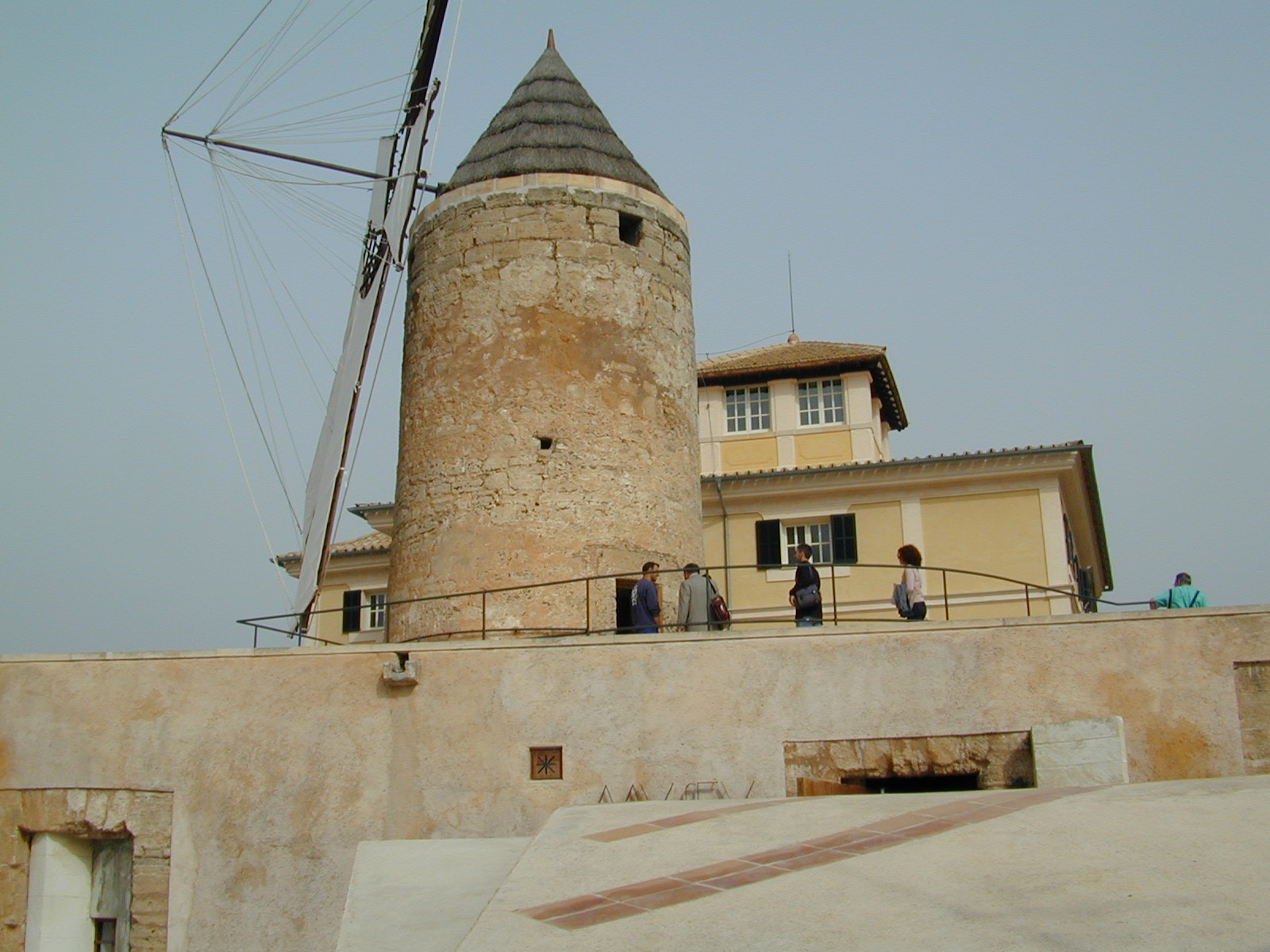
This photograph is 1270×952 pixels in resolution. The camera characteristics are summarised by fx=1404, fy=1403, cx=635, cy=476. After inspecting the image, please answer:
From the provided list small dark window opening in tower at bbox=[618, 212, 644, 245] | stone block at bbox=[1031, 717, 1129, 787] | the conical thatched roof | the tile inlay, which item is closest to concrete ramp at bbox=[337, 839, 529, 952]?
the tile inlay

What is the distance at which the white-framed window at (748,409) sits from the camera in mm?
27375

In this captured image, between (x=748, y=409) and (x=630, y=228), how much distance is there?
11.1 metres

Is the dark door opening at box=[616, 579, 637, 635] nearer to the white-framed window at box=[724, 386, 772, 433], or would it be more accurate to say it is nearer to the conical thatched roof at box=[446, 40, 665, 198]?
the conical thatched roof at box=[446, 40, 665, 198]

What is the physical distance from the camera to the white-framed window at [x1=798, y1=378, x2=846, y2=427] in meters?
27.0

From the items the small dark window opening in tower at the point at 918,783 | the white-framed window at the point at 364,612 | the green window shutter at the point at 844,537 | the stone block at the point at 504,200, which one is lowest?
the small dark window opening in tower at the point at 918,783

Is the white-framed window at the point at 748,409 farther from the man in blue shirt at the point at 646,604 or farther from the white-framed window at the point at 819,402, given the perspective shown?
the man in blue shirt at the point at 646,604

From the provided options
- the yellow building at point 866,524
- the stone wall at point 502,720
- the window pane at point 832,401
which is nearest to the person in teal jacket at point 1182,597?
the stone wall at point 502,720

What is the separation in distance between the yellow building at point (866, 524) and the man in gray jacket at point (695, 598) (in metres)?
5.85

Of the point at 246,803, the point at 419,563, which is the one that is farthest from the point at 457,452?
the point at 246,803

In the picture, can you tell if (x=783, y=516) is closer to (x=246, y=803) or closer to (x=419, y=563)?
(x=419, y=563)

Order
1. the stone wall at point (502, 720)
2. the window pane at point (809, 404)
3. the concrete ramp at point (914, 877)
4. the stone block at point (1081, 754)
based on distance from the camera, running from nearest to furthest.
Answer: the concrete ramp at point (914, 877) → the stone block at point (1081, 754) → the stone wall at point (502, 720) → the window pane at point (809, 404)

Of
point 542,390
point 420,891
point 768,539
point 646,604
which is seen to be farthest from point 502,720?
point 768,539

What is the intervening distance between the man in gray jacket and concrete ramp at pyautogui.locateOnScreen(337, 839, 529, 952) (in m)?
3.22

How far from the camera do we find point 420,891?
391 inches
